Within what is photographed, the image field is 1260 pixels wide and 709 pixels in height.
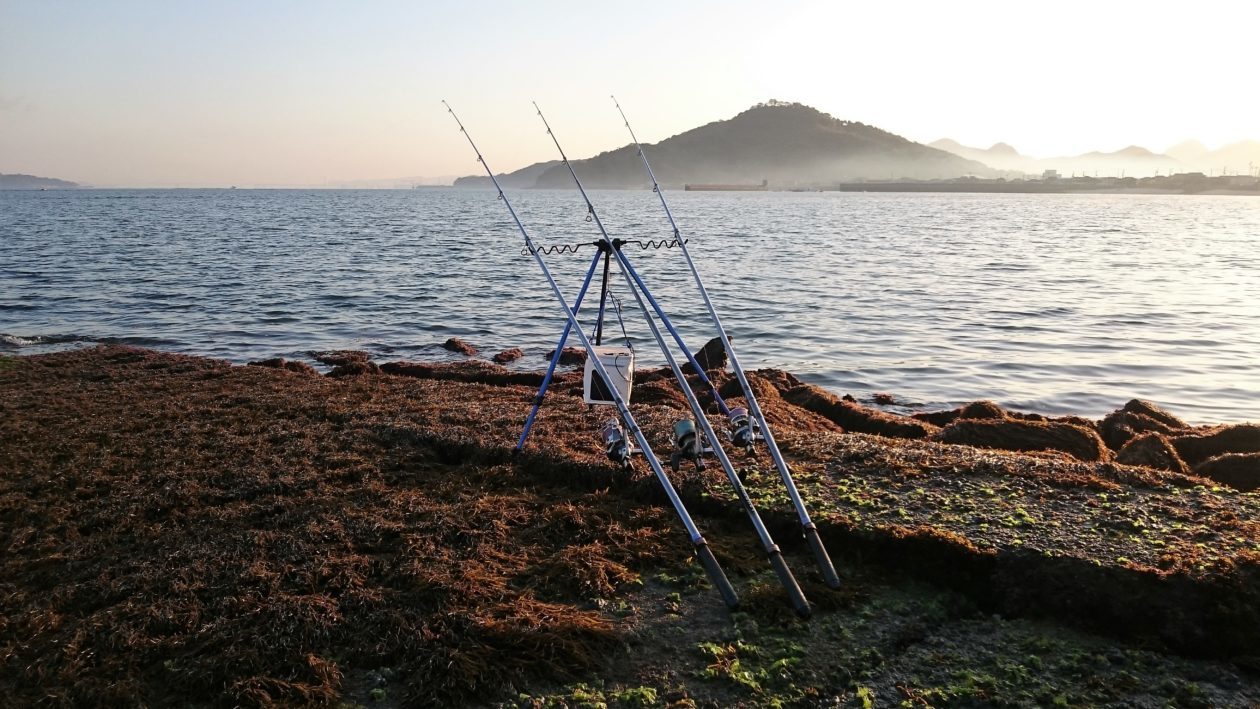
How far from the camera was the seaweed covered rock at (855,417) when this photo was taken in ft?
34.3

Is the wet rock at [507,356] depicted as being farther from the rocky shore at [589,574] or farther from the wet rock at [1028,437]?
the wet rock at [1028,437]

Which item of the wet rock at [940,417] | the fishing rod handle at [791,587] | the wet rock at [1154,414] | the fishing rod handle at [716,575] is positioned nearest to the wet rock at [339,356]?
the wet rock at [940,417]

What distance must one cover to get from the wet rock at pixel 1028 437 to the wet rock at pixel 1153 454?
0.93ft

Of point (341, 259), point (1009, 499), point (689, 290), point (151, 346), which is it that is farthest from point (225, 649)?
point (341, 259)

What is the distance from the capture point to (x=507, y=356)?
57.6 ft

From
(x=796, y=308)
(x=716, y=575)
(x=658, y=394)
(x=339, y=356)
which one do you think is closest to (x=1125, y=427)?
(x=658, y=394)

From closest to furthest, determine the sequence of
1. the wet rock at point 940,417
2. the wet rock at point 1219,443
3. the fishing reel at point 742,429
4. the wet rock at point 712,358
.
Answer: the fishing reel at point 742,429 < the wet rock at point 1219,443 < the wet rock at point 940,417 < the wet rock at point 712,358

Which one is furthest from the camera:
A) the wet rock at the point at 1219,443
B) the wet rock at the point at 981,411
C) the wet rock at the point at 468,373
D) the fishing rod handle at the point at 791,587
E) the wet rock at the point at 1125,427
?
the wet rock at the point at 468,373

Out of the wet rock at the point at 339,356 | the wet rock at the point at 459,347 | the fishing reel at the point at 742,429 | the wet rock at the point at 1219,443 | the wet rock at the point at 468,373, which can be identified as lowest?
the wet rock at the point at 459,347

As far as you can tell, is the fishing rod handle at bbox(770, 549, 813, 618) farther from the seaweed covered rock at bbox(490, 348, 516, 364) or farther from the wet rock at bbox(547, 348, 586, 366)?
the seaweed covered rock at bbox(490, 348, 516, 364)

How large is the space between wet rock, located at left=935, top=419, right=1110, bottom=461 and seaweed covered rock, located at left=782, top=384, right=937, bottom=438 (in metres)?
0.73

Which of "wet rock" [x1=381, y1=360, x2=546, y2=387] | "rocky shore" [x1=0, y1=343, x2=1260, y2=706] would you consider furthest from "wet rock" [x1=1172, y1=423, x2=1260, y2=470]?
"wet rock" [x1=381, y1=360, x2=546, y2=387]

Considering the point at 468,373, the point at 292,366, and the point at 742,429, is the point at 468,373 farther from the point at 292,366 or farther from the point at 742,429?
the point at 742,429

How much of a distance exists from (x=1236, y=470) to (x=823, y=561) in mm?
4832
